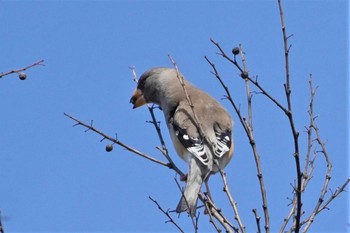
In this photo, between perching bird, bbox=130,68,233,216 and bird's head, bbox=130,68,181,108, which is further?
bird's head, bbox=130,68,181,108

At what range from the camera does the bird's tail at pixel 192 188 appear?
4.06 meters

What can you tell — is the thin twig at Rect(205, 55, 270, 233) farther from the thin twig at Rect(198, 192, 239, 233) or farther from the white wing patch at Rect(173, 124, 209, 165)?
the white wing patch at Rect(173, 124, 209, 165)

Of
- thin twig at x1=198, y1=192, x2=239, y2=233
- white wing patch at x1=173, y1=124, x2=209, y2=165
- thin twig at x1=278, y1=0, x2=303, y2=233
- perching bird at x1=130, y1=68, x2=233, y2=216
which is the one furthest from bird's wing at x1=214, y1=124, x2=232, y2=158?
thin twig at x1=278, y1=0, x2=303, y2=233

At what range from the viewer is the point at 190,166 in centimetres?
472

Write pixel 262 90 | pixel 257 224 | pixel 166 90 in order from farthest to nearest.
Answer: pixel 166 90 → pixel 262 90 → pixel 257 224

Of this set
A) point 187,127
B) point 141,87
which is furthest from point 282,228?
point 141,87

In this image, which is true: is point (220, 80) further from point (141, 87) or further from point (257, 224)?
point (141, 87)

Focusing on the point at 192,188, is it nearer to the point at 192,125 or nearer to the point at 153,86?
the point at 192,125

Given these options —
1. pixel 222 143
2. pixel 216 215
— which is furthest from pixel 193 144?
pixel 216 215

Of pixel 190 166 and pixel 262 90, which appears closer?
pixel 262 90

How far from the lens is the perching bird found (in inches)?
181

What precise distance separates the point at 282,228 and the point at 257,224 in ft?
1.05

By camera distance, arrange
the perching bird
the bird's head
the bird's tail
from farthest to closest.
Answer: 1. the bird's head
2. the perching bird
3. the bird's tail

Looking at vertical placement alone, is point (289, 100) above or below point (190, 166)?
below
